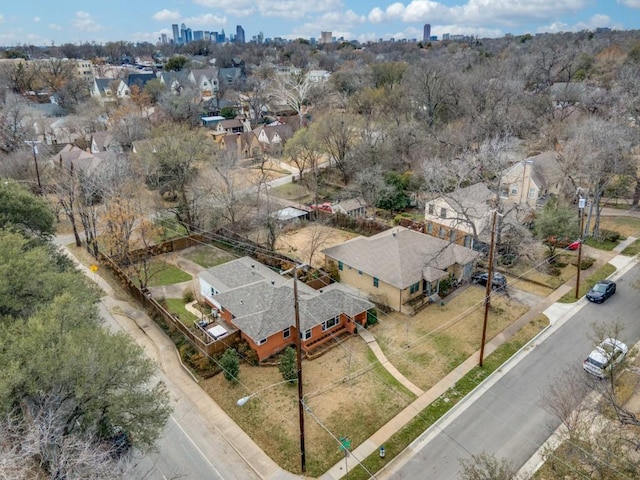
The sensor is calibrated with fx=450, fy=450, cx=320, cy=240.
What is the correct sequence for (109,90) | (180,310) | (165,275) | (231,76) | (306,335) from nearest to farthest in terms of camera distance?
1. (306,335)
2. (180,310)
3. (165,275)
4. (109,90)
5. (231,76)

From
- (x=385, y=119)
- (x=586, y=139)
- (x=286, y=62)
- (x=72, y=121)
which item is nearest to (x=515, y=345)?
(x=586, y=139)

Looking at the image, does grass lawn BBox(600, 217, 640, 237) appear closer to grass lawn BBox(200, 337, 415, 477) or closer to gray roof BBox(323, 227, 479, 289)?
gray roof BBox(323, 227, 479, 289)

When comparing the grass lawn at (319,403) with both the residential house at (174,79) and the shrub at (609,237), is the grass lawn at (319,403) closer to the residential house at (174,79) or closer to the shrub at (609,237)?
the shrub at (609,237)

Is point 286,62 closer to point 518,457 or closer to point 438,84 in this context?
point 438,84

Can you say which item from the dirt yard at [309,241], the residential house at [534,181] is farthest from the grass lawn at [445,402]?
the residential house at [534,181]

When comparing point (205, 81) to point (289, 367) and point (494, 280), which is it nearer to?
point (494, 280)

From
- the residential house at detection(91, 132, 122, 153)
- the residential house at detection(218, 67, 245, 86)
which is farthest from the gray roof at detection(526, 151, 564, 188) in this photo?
Answer: the residential house at detection(218, 67, 245, 86)

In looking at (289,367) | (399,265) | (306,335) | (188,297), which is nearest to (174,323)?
(188,297)
